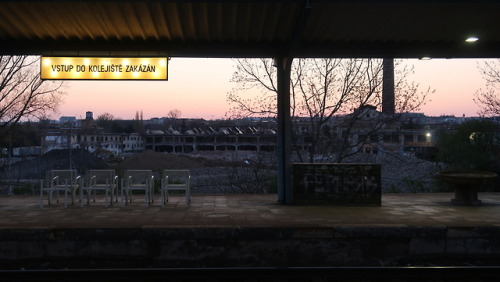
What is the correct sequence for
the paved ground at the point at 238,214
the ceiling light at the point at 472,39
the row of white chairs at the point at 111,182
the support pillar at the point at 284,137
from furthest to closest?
the support pillar at the point at 284,137, the row of white chairs at the point at 111,182, the ceiling light at the point at 472,39, the paved ground at the point at 238,214

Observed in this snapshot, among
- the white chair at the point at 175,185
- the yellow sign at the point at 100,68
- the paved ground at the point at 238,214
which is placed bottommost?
the paved ground at the point at 238,214

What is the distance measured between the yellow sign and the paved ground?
9.21ft

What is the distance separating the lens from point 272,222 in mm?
6754

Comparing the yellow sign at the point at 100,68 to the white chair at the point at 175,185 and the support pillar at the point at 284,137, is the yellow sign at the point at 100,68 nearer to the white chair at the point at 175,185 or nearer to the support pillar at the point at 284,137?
the white chair at the point at 175,185

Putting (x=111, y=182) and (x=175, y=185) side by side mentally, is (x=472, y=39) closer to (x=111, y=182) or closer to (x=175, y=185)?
(x=175, y=185)

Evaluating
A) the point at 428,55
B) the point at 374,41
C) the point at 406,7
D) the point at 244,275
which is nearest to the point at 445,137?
the point at 428,55

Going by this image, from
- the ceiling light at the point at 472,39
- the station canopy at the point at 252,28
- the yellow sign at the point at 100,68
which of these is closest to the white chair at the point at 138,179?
the yellow sign at the point at 100,68

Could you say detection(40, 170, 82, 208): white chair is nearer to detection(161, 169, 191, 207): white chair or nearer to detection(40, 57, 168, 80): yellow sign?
detection(161, 169, 191, 207): white chair

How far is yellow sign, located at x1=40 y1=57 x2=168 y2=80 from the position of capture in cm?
827

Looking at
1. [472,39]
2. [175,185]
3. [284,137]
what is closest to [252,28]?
[284,137]

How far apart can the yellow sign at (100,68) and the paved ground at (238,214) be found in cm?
281

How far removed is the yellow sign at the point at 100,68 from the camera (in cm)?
827

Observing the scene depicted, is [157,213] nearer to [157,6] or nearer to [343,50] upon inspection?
[157,6]

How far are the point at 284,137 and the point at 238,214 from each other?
2.19 metres
